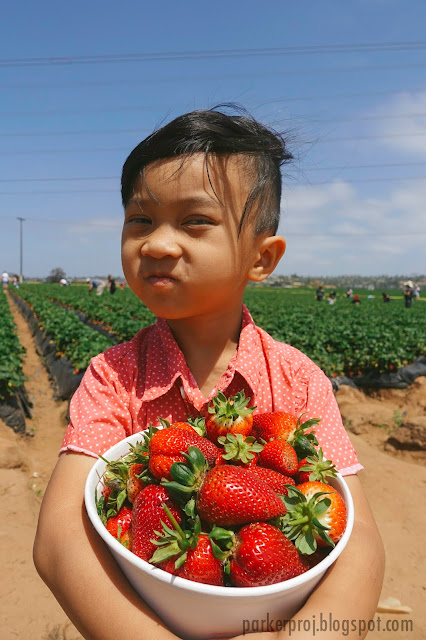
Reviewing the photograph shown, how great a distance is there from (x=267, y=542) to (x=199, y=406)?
0.59 metres

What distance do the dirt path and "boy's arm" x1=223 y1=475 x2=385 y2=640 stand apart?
2181 millimetres

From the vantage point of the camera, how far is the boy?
1.07 m

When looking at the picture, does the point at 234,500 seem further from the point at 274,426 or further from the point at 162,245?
the point at 162,245

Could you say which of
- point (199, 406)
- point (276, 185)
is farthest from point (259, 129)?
point (199, 406)

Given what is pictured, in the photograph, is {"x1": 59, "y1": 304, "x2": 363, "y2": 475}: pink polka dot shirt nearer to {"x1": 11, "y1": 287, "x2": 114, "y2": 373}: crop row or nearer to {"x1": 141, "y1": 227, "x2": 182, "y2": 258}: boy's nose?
{"x1": 141, "y1": 227, "x2": 182, "y2": 258}: boy's nose

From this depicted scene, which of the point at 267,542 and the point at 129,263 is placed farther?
the point at 129,263

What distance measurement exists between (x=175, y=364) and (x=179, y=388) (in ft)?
0.28

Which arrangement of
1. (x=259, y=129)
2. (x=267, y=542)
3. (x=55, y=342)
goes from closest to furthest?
(x=267, y=542)
(x=259, y=129)
(x=55, y=342)

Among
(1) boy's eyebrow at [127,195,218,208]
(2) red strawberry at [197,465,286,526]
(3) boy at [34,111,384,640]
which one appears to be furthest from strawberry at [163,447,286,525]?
(1) boy's eyebrow at [127,195,218,208]

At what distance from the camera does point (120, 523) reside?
3.61 feet

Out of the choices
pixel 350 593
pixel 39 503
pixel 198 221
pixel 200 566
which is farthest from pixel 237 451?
pixel 39 503

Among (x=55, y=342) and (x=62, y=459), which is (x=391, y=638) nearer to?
(x=62, y=459)

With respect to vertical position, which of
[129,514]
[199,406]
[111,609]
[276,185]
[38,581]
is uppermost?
[276,185]

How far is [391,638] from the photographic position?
2836 millimetres
